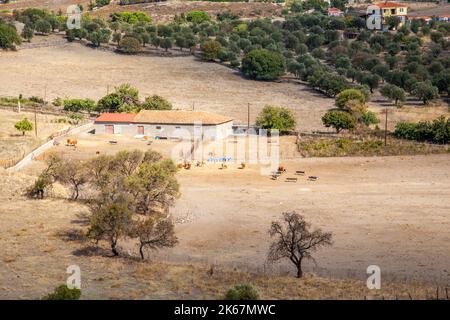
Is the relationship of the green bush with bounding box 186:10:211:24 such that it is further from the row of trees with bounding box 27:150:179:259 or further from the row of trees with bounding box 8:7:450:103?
the row of trees with bounding box 27:150:179:259

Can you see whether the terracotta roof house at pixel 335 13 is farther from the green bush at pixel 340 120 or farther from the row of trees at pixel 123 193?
the row of trees at pixel 123 193

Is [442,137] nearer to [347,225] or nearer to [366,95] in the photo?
[366,95]

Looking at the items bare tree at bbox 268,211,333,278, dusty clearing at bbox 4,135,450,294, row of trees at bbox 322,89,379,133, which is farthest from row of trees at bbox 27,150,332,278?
row of trees at bbox 322,89,379,133

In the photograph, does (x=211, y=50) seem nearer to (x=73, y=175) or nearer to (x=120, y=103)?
(x=120, y=103)

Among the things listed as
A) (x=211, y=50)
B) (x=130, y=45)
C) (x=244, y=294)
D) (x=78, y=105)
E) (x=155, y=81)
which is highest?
→ (x=130, y=45)

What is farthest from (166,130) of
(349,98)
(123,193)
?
(123,193)
